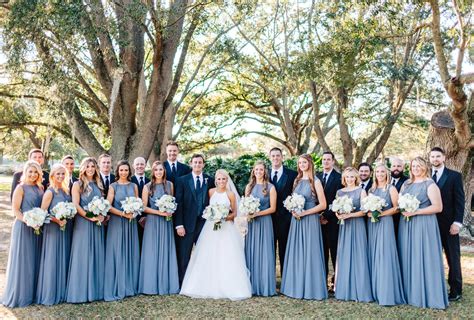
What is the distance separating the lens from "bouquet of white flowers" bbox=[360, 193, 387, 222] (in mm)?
6410

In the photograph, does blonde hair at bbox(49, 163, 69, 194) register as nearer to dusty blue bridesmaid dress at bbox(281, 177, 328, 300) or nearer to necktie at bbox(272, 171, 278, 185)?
necktie at bbox(272, 171, 278, 185)

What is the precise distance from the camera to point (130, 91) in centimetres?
1164

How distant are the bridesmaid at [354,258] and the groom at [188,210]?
2145mm

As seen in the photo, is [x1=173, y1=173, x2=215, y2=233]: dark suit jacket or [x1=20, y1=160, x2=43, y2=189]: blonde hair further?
[x1=173, y1=173, x2=215, y2=233]: dark suit jacket

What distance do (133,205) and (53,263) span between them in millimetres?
1292

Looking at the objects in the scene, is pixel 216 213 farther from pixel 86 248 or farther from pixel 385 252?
pixel 385 252

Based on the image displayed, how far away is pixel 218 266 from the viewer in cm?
708

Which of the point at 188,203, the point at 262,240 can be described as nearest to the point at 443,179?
the point at 262,240

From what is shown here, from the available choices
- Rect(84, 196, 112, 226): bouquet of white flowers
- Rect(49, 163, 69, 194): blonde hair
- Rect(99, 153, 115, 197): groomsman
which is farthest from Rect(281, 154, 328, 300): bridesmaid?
Rect(49, 163, 69, 194): blonde hair

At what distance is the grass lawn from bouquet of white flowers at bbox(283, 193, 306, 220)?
1295 millimetres

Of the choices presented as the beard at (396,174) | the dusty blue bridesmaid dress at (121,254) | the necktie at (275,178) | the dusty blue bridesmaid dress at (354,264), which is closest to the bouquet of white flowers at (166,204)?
the dusty blue bridesmaid dress at (121,254)

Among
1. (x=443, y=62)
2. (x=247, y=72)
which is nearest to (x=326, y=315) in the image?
(x=443, y=62)

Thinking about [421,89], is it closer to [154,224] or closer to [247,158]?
[247,158]

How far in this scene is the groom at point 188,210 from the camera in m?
7.33
